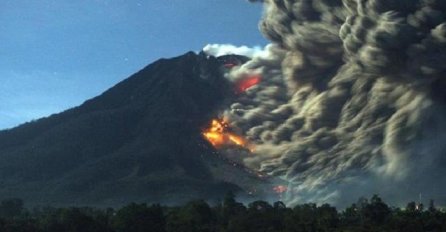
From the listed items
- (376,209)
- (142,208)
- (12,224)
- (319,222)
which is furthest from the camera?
(376,209)

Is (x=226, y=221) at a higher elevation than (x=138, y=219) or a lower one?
higher

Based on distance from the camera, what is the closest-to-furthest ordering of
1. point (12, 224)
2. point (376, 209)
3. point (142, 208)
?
point (12, 224) → point (142, 208) → point (376, 209)

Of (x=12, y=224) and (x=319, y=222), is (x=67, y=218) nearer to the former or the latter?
(x=12, y=224)

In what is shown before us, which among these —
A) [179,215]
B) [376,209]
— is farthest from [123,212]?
[376,209]

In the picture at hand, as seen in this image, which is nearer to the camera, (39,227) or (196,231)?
(39,227)

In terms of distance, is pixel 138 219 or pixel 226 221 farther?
pixel 226 221

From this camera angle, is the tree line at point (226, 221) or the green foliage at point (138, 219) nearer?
the tree line at point (226, 221)

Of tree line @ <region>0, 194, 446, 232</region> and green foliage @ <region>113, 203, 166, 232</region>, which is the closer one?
tree line @ <region>0, 194, 446, 232</region>

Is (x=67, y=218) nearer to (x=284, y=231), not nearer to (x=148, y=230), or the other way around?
(x=148, y=230)

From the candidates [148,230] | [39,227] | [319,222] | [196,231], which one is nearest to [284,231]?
[319,222]

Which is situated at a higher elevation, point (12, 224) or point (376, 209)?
point (376, 209)
